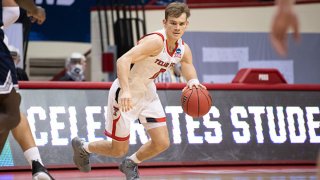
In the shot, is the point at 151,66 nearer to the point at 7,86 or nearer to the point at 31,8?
the point at 31,8

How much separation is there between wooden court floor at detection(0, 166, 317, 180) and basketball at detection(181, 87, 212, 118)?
3.20 ft

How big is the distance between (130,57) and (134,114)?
64 centimetres

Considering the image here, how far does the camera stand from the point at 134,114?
23.2 feet

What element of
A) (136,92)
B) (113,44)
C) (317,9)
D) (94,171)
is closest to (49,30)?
(113,44)

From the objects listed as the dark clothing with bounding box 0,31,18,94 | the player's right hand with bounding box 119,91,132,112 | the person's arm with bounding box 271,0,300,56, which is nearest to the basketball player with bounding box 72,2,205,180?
the player's right hand with bounding box 119,91,132,112

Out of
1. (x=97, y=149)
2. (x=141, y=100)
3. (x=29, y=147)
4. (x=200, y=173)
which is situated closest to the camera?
(x=29, y=147)

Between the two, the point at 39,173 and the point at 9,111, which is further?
the point at 39,173

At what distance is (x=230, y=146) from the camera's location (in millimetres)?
9758

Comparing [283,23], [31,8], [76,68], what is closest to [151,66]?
[31,8]

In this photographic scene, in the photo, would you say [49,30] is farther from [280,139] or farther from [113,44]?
[280,139]

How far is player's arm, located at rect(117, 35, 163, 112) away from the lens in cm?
636

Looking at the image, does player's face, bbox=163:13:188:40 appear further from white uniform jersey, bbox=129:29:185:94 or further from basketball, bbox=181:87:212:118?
basketball, bbox=181:87:212:118

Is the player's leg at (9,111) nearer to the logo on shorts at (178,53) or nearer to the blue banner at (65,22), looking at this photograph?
the logo on shorts at (178,53)

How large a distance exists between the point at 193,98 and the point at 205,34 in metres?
8.29
